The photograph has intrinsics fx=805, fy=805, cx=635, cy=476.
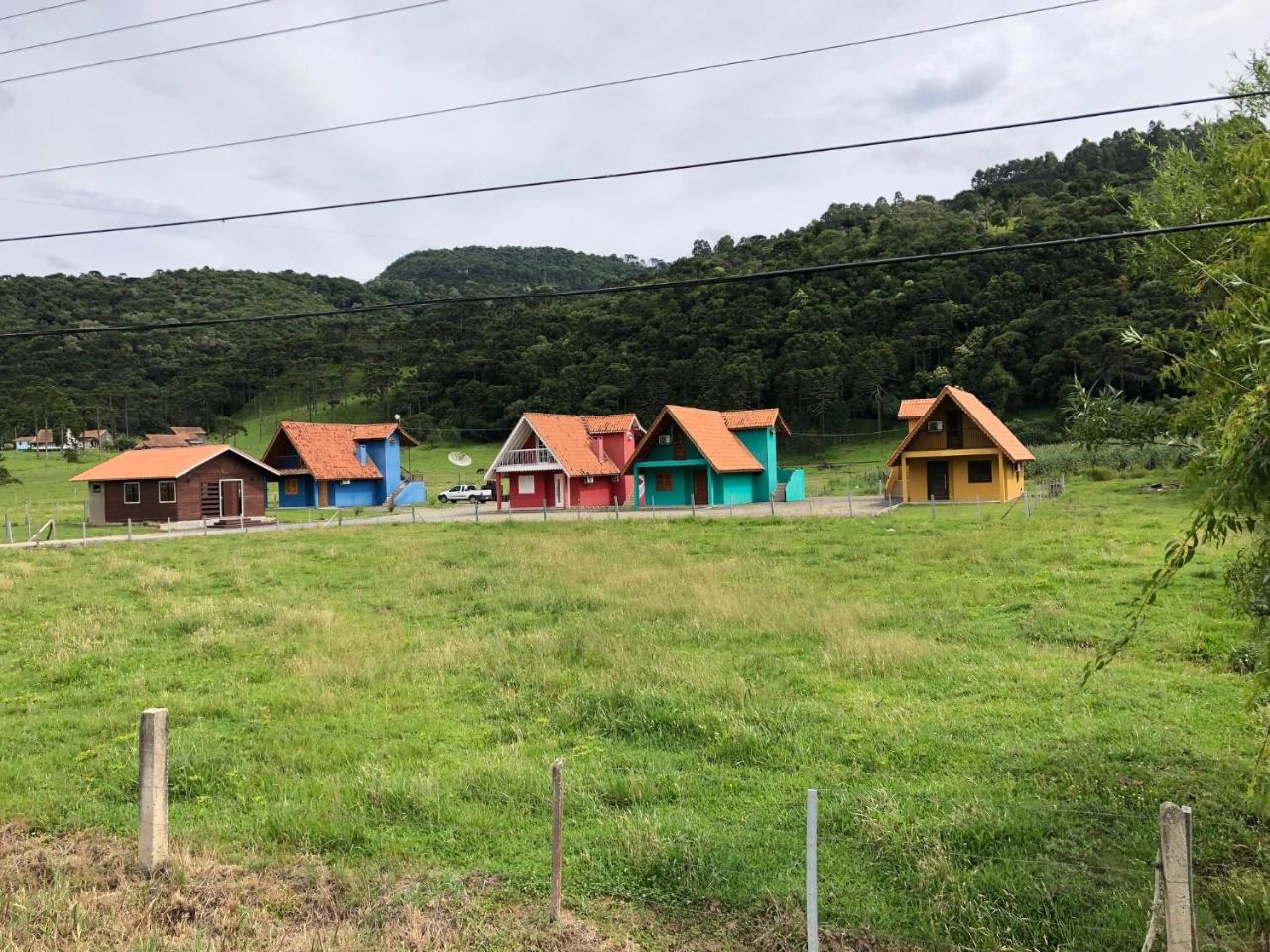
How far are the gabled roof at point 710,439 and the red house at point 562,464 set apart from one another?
3.41 metres

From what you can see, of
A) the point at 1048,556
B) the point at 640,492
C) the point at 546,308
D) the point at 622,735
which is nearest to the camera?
the point at 622,735

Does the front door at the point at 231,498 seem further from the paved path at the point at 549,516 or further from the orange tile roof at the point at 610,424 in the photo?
the orange tile roof at the point at 610,424

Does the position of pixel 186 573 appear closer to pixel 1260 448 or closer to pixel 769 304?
pixel 1260 448

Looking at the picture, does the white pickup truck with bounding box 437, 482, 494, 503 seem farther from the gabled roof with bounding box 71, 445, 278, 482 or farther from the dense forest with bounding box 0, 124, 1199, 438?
the dense forest with bounding box 0, 124, 1199, 438

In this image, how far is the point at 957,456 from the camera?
40000mm

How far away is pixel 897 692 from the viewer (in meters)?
9.46

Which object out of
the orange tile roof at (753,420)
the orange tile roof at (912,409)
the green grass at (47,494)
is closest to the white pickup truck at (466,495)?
the orange tile roof at (753,420)

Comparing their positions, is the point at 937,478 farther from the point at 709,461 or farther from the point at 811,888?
the point at 811,888

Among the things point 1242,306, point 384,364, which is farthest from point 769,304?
point 1242,306

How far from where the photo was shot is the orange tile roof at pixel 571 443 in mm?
45531

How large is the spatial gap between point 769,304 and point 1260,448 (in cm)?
9420

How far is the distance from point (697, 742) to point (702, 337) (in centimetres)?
8720

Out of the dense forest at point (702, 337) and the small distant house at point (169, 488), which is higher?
the dense forest at point (702, 337)

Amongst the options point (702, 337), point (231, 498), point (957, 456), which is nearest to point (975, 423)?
point (957, 456)
